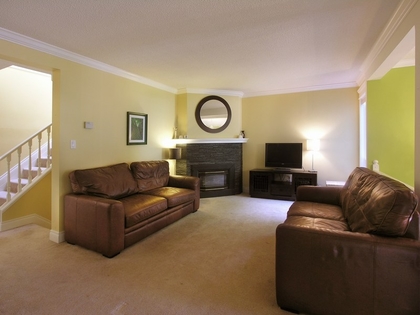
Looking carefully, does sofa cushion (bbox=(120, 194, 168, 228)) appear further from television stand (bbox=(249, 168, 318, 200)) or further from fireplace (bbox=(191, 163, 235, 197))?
television stand (bbox=(249, 168, 318, 200))

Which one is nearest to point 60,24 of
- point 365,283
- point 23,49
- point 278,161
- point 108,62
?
point 23,49

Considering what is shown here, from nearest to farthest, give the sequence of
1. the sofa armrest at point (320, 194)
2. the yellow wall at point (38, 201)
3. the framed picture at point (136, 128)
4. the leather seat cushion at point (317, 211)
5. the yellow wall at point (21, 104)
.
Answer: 1. the leather seat cushion at point (317, 211)
2. the sofa armrest at point (320, 194)
3. the yellow wall at point (38, 201)
4. the framed picture at point (136, 128)
5. the yellow wall at point (21, 104)

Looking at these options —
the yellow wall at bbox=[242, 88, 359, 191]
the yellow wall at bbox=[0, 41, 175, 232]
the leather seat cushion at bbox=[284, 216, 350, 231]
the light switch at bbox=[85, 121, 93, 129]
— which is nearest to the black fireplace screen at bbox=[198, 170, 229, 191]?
the yellow wall at bbox=[242, 88, 359, 191]

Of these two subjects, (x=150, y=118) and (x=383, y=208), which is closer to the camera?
(x=383, y=208)

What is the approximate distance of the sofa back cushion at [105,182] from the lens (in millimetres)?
2803

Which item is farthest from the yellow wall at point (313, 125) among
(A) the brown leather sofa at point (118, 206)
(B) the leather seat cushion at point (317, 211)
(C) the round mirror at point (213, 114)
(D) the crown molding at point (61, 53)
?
(D) the crown molding at point (61, 53)

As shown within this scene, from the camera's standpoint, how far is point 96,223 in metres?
2.44

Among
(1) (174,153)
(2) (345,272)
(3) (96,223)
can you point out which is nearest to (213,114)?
(1) (174,153)

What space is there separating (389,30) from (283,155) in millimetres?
2940

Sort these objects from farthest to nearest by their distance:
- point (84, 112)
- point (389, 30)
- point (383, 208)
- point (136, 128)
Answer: point (136, 128)
point (84, 112)
point (389, 30)
point (383, 208)

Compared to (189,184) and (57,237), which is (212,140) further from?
(57,237)

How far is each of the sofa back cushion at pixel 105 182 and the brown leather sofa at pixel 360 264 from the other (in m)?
2.31

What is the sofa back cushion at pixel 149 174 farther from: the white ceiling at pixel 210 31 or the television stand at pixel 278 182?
the television stand at pixel 278 182

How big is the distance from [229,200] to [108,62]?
3.41 m
